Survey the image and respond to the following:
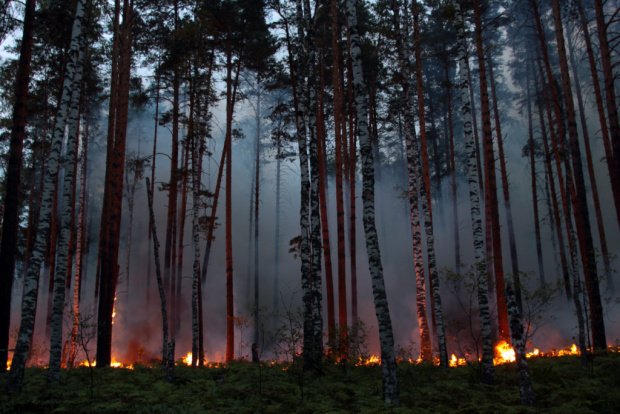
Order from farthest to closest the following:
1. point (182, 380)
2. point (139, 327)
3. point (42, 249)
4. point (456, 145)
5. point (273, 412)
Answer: point (456, 145) → point (139, 327) → point (182, 380) → point (42, 249) → point (273, 412)

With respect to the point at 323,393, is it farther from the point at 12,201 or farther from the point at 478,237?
the point at 12,201

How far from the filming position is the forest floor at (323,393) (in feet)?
23.7

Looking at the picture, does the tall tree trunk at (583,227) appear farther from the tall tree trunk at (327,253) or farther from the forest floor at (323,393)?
the tall tree trunk at (327,253)

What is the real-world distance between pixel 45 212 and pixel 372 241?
6.71m

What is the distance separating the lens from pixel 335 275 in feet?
93.8

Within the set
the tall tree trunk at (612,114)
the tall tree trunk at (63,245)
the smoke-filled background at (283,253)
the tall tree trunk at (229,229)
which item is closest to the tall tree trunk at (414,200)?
the tall tree trunk at (612,114)

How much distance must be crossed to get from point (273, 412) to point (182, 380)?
3.57 metres

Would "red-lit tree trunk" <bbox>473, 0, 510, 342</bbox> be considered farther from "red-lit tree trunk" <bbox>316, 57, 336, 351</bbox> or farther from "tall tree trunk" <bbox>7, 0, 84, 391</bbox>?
"tall tree trunk" <bbox>7, 0, 84, 391</bbox>

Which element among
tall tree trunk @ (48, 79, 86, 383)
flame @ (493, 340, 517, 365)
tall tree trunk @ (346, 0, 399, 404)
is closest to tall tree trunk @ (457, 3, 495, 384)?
tall tree trunk @ (346, 0, 399, 404)

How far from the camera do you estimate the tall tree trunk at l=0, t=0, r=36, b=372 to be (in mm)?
10086

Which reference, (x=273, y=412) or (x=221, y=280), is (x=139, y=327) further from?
(x=273, y=412)

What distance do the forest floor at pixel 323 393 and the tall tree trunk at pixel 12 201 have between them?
1.34 metres

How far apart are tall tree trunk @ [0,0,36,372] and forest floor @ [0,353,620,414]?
4.41 feet

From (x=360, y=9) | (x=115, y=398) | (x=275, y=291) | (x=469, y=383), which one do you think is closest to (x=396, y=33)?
(x=360, y=9)
